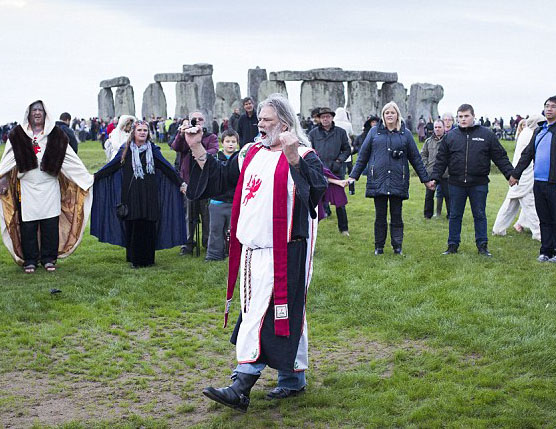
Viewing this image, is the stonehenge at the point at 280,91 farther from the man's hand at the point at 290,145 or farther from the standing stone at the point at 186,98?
the man's hand at the point at 290,145

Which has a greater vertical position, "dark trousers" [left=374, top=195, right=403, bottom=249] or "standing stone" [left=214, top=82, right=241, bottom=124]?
"standing stone" [left=214, top=82, right=241, bottom=124]

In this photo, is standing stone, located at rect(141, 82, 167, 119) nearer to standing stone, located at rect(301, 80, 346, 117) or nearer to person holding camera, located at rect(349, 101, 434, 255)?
standing stone, located at rect(301, 80, 346, 117)

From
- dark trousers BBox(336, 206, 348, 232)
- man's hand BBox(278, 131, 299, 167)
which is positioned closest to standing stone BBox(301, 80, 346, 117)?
dark trousers BBox(336, 206, 348, 232)

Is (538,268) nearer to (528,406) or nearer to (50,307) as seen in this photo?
(528,406)

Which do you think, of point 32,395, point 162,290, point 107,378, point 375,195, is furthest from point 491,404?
point 375,195

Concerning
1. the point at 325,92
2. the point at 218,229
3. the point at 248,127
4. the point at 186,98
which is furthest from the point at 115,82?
the point at 218,229

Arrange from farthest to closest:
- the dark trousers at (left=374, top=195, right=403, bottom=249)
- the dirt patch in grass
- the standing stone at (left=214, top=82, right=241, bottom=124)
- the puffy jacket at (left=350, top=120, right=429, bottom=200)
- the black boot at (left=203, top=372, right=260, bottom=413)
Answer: the standing stone at (left=214, top=82, right=241, bottom=124), the dark trousers at (left=374, top=195, right=403, bottom=249), the puffy jacket at (left=350, top=120, right=429, bottom=200), the dirt patch in grass, the black boot at (left=203, top=372, right=260, bottom=413)

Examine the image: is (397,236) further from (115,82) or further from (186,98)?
(115,82)

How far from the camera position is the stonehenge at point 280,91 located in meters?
39.1

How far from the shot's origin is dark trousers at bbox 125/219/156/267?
32.8ft

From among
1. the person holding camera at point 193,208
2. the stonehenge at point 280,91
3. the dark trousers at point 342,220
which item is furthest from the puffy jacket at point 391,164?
the stonehenge at point 280,91

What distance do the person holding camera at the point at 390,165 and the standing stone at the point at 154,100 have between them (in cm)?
3515

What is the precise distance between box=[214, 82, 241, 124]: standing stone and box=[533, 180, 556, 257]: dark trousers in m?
32.8

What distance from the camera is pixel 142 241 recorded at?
1002cm
